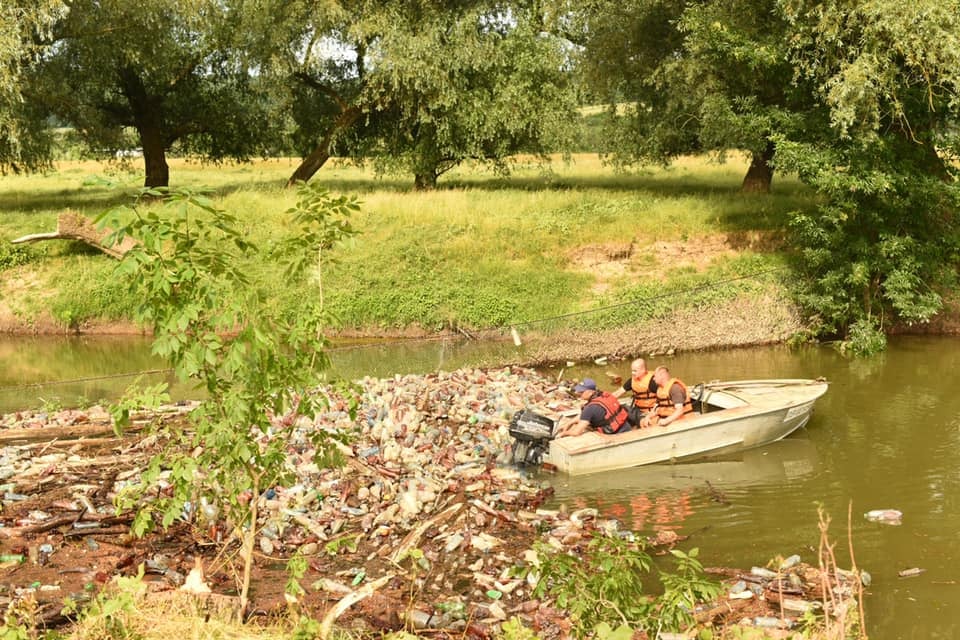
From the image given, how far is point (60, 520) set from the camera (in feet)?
36.1

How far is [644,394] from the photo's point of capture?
601 inches

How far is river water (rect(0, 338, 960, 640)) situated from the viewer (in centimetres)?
1130

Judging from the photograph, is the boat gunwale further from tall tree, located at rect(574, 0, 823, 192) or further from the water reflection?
tall tree, located at rect(574, 0, 823, 192)

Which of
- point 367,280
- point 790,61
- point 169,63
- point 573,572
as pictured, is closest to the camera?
point 573,572

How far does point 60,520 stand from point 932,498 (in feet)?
35.8

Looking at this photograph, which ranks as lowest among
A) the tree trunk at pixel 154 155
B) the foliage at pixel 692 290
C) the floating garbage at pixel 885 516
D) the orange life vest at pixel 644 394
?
the floating garbage at pixel 885 516

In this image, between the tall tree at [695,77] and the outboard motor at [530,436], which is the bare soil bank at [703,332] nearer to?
the tall tree at [695,77]

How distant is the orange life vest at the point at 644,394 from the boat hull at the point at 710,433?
66 cm

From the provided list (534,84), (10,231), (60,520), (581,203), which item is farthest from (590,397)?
(10,231)

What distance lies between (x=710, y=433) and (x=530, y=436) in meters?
2.91

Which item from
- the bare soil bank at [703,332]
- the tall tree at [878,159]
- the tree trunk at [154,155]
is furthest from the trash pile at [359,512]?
the tree trunk at [154,155]

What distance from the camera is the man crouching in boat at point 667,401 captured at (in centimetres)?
1492

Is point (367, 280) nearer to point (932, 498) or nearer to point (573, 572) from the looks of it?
point (932, 498)

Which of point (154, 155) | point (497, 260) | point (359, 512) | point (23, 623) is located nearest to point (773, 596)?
point (359, 512)
